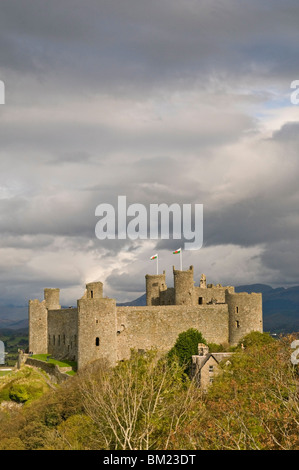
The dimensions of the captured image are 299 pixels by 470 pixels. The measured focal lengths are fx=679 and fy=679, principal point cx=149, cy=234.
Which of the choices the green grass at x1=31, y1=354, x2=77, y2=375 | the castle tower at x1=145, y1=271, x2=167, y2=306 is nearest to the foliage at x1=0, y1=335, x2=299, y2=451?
the green grass at x1=31, y1=354, x2=77, y2=375

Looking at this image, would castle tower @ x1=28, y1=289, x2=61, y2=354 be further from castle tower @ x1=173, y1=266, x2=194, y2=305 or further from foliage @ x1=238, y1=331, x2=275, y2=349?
foliage @ x1=238, y1=331, x2=275, y2=349

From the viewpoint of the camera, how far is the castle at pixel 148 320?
6144cm

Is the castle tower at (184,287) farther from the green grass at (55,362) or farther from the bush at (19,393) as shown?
the bush at (19,393)

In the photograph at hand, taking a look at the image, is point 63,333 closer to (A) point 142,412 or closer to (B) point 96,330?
(B) point 96,330

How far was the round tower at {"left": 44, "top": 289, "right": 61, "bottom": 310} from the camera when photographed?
74.7m

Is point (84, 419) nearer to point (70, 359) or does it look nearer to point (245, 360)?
point (245, 360)

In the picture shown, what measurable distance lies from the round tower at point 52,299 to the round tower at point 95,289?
9.23 metres

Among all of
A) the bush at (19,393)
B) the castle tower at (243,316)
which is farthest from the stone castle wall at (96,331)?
the castle tower at (243,316)

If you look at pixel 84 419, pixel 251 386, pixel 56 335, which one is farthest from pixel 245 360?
pixel 56 335

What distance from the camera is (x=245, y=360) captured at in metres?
50.6

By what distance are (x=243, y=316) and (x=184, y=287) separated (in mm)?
6635

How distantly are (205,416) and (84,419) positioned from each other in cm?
1070

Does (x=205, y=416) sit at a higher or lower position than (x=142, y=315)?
lower
